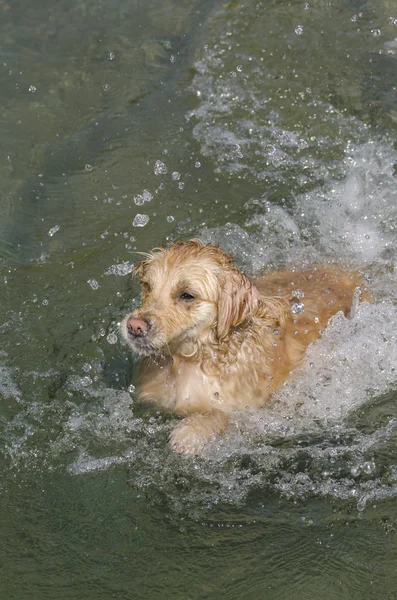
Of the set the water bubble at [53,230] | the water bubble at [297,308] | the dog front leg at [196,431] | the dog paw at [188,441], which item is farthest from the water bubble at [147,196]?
the dog paw at [188,441]

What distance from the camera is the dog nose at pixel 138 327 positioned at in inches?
231

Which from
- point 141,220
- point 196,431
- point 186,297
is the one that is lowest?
point 141,220

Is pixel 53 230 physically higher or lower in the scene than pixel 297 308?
lower

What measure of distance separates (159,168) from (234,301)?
145 inches

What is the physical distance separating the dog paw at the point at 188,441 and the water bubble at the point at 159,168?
12.9ft

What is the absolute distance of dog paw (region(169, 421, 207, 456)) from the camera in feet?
20.1

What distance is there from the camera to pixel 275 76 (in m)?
10.7

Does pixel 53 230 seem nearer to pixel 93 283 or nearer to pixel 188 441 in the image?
pixel 93 283

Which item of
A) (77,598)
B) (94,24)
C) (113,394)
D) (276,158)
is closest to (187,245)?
(113,394)

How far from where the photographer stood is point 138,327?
5863 millimetres

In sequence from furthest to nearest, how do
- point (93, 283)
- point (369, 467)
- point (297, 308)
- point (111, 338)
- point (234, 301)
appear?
point (93, 283), point (111, 338), point (297, 308), point (234, 301), point (369, 467)

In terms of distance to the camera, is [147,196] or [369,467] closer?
[369,467]

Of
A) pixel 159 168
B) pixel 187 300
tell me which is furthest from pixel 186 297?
pixel 159 168

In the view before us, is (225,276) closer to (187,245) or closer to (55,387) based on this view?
(187,245)
